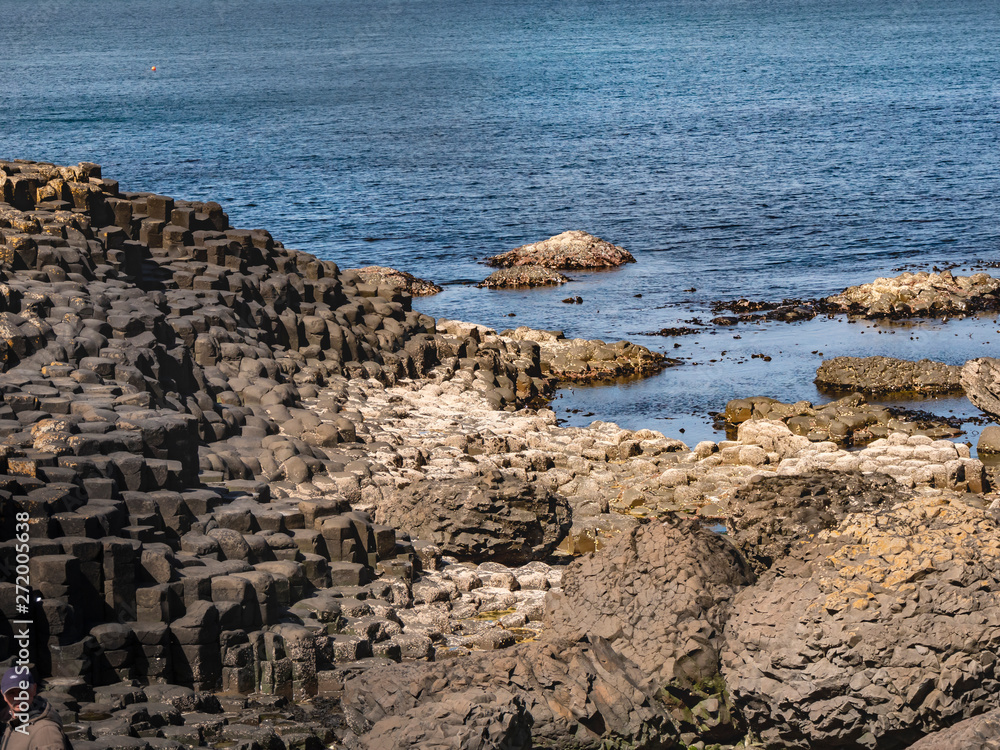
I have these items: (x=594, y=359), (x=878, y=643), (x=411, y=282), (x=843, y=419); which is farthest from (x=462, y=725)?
(x=411, y=282)

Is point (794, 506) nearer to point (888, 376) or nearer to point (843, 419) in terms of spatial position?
point (843, 419)

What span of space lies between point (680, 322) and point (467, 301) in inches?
374

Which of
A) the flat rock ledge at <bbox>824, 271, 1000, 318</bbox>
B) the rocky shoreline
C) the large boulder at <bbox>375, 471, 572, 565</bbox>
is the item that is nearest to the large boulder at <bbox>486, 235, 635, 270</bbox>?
the flat rock ledge at <bbox>824, 271, 1000, 318</bbox>

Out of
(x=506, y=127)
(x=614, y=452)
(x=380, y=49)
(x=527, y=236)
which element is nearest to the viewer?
(x=614, y=452)

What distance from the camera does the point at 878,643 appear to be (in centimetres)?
1348

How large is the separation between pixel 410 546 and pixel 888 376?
20.3 metres

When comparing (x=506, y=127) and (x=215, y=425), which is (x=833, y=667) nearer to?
(x=215, y=425)

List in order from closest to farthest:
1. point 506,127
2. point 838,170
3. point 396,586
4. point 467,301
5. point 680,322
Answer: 1. point 396,586
2. point 680,322
3. point 467,301
4. point 838,170
5. point 506,127

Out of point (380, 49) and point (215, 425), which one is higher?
point (380, 49)

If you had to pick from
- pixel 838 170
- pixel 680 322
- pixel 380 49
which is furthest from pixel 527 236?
pixel 380 49

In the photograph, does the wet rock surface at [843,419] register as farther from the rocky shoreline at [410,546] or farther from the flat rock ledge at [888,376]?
the flat rock ledge at [888,376]

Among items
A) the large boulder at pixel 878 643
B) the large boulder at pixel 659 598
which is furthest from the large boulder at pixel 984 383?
the large boulder at pixel 878 643

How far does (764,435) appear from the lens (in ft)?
95.7

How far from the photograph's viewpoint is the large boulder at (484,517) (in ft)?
71.8
